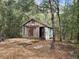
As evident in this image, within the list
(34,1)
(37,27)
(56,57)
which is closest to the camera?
(56,57)

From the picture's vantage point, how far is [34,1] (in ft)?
94.7

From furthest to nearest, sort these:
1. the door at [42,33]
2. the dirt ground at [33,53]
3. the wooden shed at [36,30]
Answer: the door at [42,33]
the wooden shed at [36,30]
the dirt ground at [33,53]

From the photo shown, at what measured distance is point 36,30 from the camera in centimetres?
3588

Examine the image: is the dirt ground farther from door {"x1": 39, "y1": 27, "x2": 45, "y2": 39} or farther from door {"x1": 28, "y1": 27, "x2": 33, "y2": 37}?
door {"x1": 28, "y1": 27, "x2": 33, "y2": 37}

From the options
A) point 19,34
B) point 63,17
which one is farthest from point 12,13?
point 63,17

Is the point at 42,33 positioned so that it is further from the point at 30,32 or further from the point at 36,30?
the point at 30,32

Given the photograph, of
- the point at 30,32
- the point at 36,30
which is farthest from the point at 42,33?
the point at 30,32

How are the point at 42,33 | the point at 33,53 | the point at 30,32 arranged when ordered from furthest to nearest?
the point at 30,32 → the point at 42,33 → the point at 33,53

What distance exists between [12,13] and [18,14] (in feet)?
8.57

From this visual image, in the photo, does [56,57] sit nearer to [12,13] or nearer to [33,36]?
[33,36]

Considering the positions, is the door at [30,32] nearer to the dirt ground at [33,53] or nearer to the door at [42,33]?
the door at [42,33]

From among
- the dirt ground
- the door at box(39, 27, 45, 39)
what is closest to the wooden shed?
the door at box(39, 27, 45, 39)

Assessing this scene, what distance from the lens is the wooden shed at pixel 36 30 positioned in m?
35.7

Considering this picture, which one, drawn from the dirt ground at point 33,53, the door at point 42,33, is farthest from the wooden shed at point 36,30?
the dirt ground at point 33,53
